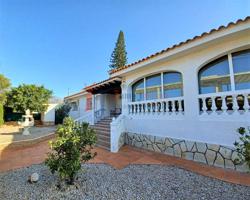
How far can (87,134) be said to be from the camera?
436 cm

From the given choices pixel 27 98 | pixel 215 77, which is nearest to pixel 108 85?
pixel 215 77

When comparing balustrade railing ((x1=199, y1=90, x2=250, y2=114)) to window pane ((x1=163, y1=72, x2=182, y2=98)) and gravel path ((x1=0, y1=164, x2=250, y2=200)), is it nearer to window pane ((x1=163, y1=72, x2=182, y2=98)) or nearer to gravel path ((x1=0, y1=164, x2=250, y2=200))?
window pane ((x1=163, y1=72, x2=182, y2=98))

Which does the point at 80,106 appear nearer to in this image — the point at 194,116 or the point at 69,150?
the point at 194,116

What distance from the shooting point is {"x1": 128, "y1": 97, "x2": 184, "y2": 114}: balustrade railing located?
6.73 meters

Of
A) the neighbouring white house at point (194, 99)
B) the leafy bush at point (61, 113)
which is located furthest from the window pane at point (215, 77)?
the leafy bush at point (61, 113)

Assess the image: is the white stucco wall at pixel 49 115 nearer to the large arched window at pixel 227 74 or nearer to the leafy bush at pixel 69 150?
the leafy bush at pixel 69 150

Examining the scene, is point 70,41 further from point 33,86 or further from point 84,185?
point 84,185

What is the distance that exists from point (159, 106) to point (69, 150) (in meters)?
4.94

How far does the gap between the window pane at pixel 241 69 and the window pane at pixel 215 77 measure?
0.25 meters

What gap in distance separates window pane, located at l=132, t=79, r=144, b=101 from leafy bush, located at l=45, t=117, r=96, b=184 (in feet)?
17.3

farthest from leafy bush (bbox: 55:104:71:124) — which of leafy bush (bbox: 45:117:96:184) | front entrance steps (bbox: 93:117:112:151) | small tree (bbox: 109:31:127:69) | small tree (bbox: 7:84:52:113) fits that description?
leafy bush (bbox: 45:117:96:184)

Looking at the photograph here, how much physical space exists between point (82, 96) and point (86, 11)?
1093cm

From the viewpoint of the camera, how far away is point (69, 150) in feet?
13.3

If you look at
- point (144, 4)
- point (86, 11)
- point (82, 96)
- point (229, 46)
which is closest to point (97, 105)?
point (82, 96)
